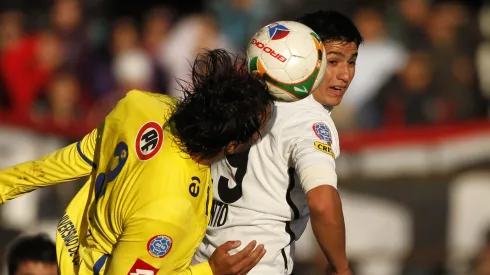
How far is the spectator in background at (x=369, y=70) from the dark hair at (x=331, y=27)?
564 centimetres

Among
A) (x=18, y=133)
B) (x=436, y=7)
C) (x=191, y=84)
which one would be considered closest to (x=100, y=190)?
(x=191, y=84)

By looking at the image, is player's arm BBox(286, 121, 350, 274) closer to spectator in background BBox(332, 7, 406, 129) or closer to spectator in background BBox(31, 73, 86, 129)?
spectator in background BBox(332, 7, 406, 129)

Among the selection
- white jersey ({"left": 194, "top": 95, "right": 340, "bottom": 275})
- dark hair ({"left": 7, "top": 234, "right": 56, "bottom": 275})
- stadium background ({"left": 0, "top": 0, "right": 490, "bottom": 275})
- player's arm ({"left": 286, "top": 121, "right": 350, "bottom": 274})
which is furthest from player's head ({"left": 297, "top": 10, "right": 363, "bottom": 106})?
stadium background ({"left": 0, "top": 0, "right": 490, "bottom": 275})

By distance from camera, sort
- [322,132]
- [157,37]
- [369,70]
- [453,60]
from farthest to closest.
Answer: [157,37], [453,60], [369,70], [322,132]

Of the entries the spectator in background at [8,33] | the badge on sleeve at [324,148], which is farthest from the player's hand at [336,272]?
the spectator in background at [8,33]

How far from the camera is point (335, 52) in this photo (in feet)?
22.3

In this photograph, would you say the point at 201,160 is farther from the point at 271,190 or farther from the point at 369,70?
the point at 369,70

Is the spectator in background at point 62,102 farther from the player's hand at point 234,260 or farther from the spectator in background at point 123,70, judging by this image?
the player's hand at point 234,260

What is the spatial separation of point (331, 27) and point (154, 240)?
1811mm

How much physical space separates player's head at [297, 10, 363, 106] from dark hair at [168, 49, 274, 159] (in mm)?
762

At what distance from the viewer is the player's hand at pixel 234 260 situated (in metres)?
6.29

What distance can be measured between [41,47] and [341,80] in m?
7.49

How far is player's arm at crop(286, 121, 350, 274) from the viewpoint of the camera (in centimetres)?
589

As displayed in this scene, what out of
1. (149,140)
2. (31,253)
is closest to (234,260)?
(149,140)
